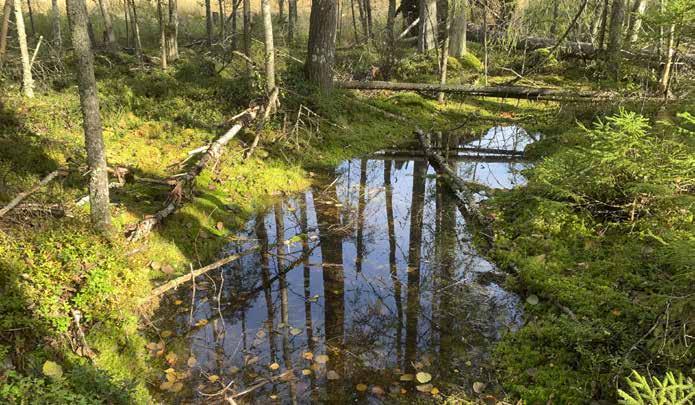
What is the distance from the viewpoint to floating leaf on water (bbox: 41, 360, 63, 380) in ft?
12.9

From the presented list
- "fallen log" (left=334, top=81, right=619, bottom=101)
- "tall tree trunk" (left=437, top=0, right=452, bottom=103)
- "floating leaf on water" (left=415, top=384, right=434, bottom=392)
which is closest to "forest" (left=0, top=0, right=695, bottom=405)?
"floating leaf on water" (left=415, top=384, right=434, bottom=392)

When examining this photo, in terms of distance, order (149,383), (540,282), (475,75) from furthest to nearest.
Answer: (475,75) → (540,282) → (149,383)

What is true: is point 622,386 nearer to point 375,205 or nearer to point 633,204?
point 633,204

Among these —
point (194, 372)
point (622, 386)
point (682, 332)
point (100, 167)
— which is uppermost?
point (100, 167)

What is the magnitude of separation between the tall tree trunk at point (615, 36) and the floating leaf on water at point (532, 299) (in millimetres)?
12663

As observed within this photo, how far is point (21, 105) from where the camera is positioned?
8.62 m

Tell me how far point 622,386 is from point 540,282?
195 cm

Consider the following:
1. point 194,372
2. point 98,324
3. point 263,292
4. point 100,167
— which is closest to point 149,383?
point 194,372

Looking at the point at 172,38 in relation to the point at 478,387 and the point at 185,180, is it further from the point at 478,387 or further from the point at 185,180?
the point at 478,387

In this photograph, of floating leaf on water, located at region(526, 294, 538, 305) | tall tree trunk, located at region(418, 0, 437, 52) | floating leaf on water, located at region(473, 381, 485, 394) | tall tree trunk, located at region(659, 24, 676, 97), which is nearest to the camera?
floating leaf on water, located at region(473, 381, 485, 394)

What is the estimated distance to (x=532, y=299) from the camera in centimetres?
587

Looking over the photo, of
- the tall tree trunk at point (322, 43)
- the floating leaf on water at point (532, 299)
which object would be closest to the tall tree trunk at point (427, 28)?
the tall tree trunk at point (322, 43)

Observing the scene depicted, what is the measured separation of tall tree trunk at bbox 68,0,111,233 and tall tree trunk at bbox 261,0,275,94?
18.1ft

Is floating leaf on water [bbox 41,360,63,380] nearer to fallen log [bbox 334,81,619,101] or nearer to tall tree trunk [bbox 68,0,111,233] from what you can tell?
tall tree trunk [bbox 68,0,111,233]
